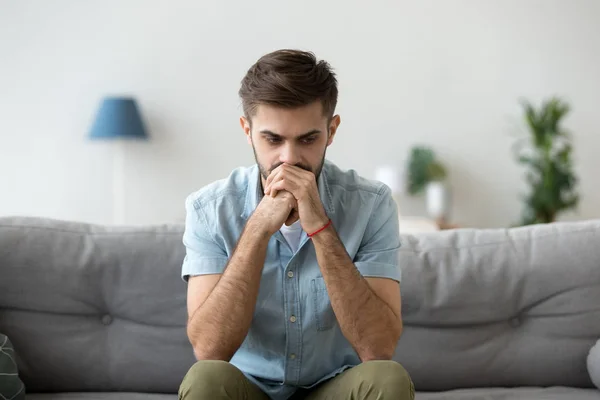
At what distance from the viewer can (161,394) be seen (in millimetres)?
2111

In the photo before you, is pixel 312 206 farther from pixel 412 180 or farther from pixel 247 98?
pixel 412 180

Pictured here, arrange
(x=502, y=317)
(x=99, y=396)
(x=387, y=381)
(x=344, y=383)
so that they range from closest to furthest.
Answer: (x=387, y=381) < (x=344, y=383) < (x=99, y=396) < (x=502, y=317)

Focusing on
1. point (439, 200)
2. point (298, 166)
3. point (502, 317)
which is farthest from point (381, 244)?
point (439, 200)

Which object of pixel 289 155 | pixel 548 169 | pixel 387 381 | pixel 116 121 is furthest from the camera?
pixel 548 169

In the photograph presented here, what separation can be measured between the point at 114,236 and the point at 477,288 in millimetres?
1031

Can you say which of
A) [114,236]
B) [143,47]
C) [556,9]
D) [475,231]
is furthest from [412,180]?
[114,236]

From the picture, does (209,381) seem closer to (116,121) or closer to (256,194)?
(256,194)

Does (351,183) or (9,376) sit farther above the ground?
(351,183)

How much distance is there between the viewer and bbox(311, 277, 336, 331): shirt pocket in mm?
1809

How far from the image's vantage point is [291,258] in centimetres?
182

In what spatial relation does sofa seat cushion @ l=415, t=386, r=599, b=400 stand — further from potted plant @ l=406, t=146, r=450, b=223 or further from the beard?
potted plant @ l=406, t=146, r=450, b=223

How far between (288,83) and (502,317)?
3.14 ft

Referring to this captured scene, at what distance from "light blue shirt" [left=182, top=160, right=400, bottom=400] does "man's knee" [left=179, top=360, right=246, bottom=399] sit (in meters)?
0.22

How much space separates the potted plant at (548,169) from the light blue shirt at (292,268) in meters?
3.19
